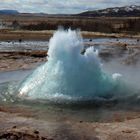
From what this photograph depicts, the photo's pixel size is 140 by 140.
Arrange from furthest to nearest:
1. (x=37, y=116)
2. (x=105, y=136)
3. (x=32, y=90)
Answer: (x=32, y=90) < (x=37, y=116) < (x=105, y=136)

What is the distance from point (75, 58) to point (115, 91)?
6.68 feet

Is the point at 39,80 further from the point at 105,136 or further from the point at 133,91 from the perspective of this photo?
the point at 105,136

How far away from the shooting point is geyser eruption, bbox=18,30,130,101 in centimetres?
1639

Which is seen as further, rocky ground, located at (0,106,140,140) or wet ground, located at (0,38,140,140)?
wet ground, located at (0,38,140,140)

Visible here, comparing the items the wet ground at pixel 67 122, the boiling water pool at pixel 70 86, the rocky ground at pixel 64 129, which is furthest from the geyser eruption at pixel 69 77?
the rocky ground at pixel 64 129

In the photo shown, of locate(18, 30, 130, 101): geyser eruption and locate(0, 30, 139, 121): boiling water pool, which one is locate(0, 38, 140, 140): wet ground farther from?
locate(18, 30, 130, 101): geyser eruption

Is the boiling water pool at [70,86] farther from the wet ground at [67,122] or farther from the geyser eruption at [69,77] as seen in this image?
the wet ground at [67,122]

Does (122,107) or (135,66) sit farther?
(135,66)

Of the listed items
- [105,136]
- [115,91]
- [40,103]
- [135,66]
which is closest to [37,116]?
[40,103]

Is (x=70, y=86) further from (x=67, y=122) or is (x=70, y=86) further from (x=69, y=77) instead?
(x=67, y=122)

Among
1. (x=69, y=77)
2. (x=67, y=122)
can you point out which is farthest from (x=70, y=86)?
(x=67, y=122)

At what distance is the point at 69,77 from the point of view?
55.2ft

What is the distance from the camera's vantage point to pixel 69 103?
15258 millimetres

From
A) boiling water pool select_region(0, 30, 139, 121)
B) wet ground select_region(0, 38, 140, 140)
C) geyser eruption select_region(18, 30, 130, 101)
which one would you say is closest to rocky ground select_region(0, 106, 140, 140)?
wet ground select_region(0, 38, 140, 140)
